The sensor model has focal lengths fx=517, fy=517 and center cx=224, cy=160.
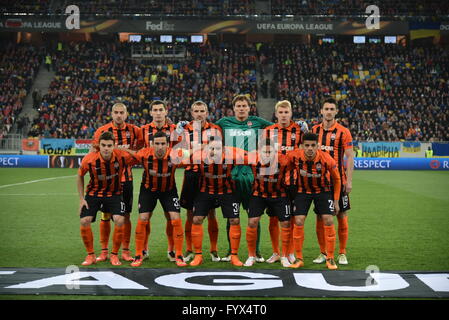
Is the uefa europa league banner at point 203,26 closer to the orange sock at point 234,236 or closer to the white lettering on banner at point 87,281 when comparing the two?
the orange sock at point 234,236

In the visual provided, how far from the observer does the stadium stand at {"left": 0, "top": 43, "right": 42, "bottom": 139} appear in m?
31.0

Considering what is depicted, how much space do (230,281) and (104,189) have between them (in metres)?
2.23

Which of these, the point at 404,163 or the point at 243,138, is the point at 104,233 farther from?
the point at 404,163

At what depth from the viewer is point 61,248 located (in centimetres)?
771

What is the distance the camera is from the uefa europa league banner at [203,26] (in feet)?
113

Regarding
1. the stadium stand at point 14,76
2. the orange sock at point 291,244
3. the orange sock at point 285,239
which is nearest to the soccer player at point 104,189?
the orange sock at point 285,239

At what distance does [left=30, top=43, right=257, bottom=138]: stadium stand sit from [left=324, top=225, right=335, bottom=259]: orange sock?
75.6ft

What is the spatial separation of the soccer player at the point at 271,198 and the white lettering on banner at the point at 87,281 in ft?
5.64

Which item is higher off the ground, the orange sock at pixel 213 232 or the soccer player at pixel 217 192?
the soccer player at pixel 217 192

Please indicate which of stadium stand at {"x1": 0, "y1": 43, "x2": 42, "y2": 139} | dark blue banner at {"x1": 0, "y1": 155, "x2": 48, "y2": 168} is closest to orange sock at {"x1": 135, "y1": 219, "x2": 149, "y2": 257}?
dark blue banner at {"x1": 0, "y1": 155, "x2": 48, "y2": 168}

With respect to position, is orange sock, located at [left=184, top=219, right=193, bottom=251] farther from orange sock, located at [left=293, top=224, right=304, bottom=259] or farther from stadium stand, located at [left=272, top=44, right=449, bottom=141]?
stadium stand, located at [left=272, top=44, right=449, bottom=141]

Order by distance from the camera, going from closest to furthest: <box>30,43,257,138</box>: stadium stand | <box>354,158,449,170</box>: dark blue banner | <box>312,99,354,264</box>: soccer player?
<box>312,99,354,264</box>: soccer player, <box>354,158,449,170</box>: dark blue banner, <box>30,43,257,138</box>: stadium stand
